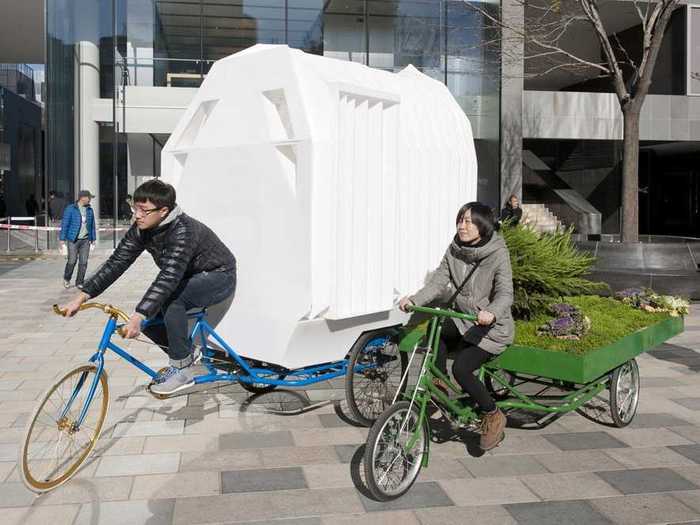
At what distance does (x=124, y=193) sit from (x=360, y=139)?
20417mm

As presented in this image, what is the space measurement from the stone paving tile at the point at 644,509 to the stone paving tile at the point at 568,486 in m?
0.12

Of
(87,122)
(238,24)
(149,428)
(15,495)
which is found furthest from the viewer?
(238,24)

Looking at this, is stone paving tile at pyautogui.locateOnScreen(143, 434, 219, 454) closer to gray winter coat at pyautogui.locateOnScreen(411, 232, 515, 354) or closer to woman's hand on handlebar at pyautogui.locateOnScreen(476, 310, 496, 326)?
gray winter coat at pyautogui.locateOnScreen(411, 232, 515, 354)

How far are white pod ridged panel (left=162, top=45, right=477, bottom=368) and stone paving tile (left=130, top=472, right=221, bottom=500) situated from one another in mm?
983

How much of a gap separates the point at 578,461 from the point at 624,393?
45.0 inches

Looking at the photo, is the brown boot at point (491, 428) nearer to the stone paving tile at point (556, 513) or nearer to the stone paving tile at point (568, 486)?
the stone paving tile at point (568, 486)

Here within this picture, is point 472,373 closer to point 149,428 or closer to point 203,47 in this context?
point 149,428

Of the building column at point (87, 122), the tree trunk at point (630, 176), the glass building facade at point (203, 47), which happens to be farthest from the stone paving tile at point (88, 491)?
the building column at point (87, 122)

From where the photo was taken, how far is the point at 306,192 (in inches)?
199

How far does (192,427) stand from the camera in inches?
227

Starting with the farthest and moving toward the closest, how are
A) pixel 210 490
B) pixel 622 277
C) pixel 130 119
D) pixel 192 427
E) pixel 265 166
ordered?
1. pixel 130 119
2. pixel 622 277
3. pixel 192 427
4. pixel 265 166
5. pixel 210 490

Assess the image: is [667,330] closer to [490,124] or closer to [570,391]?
[570,391]

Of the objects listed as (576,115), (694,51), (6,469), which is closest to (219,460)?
(6,469)

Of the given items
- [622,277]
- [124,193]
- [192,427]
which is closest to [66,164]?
[124,193]
